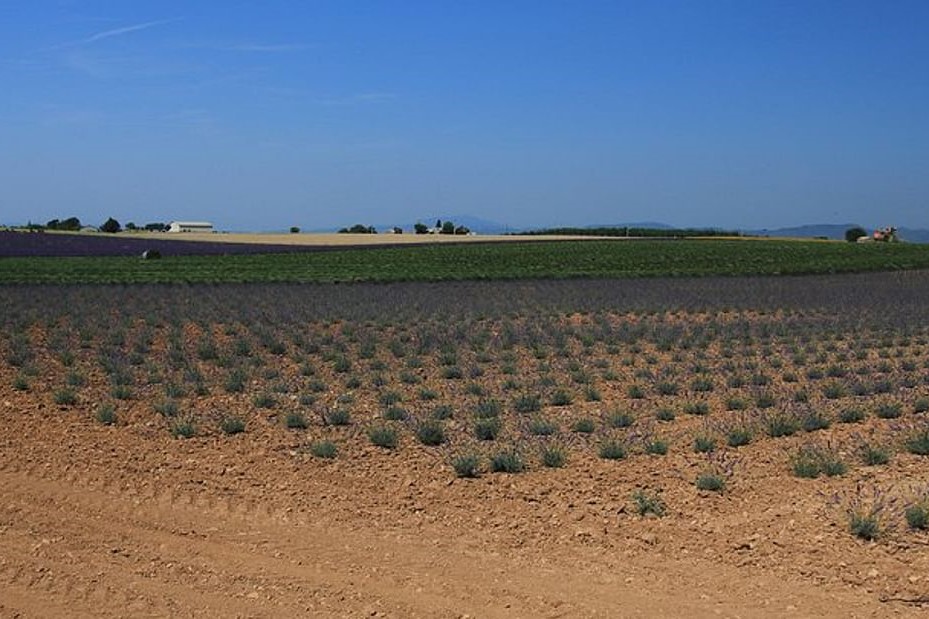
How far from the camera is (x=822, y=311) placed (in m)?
30.8

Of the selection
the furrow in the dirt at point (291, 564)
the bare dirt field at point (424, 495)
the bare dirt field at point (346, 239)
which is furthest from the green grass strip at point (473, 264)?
the furrow in the dirt at point (291, 564)

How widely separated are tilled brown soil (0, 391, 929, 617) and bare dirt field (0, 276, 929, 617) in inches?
1.0

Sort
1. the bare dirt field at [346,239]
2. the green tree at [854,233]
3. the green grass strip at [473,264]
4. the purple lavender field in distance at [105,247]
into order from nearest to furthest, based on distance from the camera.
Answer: the green grass strip at [473,264] → the purple lavender field in distance at [105,247] → the bare dirt field at [346,239] → the green tree at [854,233]

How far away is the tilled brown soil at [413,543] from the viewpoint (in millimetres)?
6406

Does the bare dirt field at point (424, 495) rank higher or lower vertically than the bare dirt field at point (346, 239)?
lower

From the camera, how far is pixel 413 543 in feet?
25.2

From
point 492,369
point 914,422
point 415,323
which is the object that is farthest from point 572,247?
point 914,422

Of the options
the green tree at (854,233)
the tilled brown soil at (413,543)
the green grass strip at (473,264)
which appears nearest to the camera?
the tilled brown soil at (413,543)

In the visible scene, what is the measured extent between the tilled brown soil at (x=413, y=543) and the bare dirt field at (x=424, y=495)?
3 centimetres

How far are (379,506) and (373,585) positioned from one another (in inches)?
80.6

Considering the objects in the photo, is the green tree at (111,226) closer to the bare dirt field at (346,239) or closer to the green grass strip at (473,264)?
the bare dirt field at (346,239)

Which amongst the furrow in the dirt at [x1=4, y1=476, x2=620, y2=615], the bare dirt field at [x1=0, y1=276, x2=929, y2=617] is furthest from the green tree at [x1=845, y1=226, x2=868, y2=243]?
the furrow in the dirt at [x1=4, y1=476, x2=620, y2=615]

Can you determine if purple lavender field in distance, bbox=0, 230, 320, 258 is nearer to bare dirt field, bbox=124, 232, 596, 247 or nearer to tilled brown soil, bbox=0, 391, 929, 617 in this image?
bare dirt field, bbox=124, 232, 596, 247

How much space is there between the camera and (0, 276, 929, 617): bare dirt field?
655 cm
